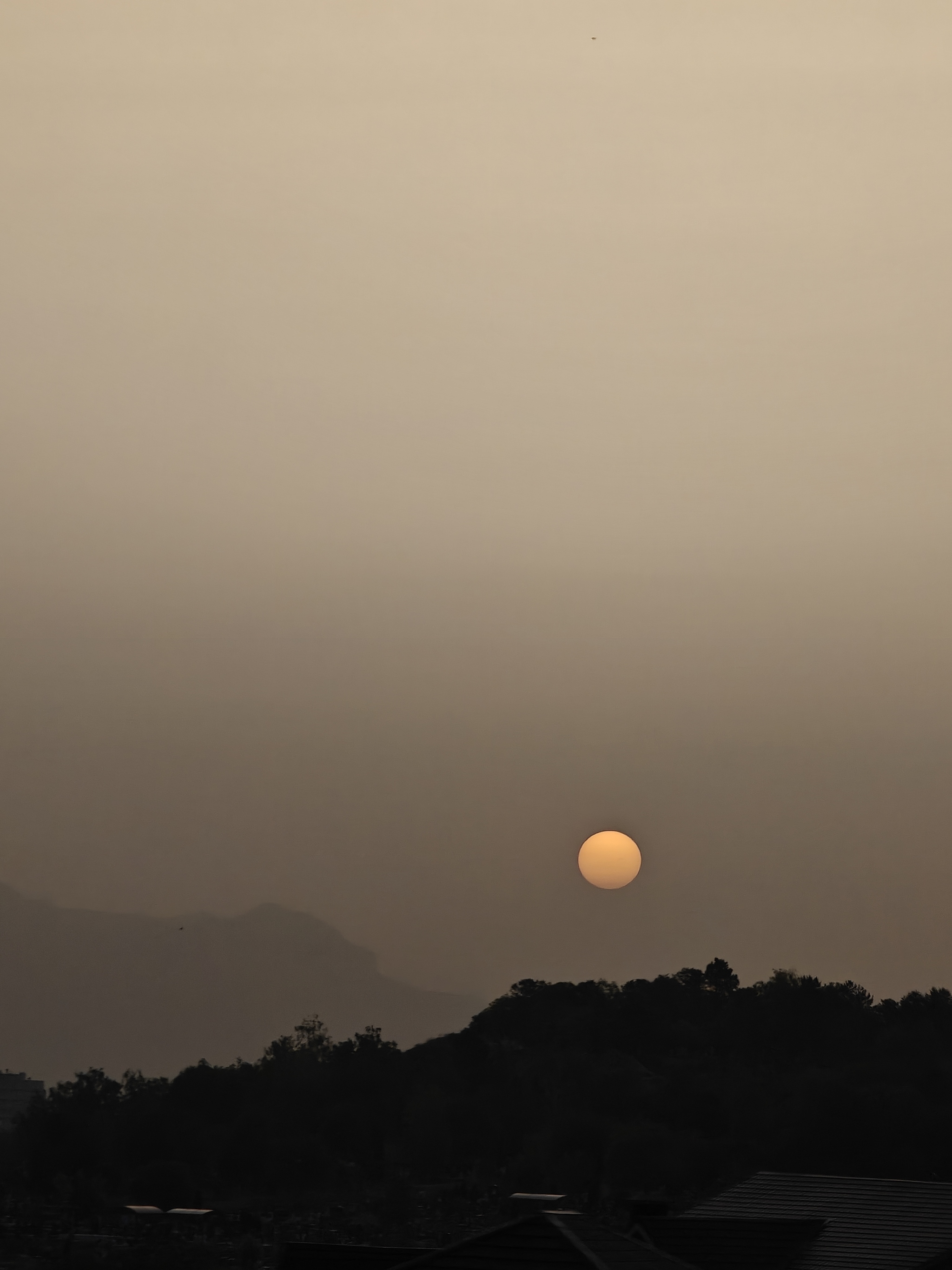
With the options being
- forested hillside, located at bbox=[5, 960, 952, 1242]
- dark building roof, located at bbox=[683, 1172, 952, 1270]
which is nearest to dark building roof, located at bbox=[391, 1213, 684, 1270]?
dark building roof, located at bbox=[683, 1172, 952, 1270]

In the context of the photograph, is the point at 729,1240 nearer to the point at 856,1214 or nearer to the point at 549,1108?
the point at 856,1214

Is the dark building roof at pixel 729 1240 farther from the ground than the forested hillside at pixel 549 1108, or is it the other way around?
the forested hillside at pixel 549 1108

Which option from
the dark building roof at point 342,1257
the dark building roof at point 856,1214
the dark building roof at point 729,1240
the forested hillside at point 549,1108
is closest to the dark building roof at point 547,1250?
the dark building roof at point 342,1257

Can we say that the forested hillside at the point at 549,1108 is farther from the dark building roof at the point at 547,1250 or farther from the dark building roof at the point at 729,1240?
the dark building roof at the point at 547,1250

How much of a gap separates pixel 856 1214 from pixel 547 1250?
1030 centimetres

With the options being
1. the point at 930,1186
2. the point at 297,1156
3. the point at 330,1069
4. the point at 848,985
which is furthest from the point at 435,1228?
the point at 930,1186

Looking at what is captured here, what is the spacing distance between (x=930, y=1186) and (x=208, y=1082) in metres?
68.3

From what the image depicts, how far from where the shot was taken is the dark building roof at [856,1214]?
21078 mm

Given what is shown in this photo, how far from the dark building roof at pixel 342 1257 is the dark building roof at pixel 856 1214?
6.08 metres

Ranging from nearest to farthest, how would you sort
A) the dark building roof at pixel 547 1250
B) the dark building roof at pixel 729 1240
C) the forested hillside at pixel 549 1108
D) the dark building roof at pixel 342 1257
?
the dark building roof at pixel 547 1250 → the dark building roof at pixel 342 1257 → the dark building roof at pixel 729 1240 → the forested hillside at pixel 549 1108

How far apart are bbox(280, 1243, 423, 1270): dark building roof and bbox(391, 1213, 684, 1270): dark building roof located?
9.15ft

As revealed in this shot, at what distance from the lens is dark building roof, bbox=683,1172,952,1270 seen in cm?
2108

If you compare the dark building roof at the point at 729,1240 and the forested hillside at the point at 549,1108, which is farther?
the forested hillside at the point at 549,1108

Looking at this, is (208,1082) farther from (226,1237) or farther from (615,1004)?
(615,1004)
